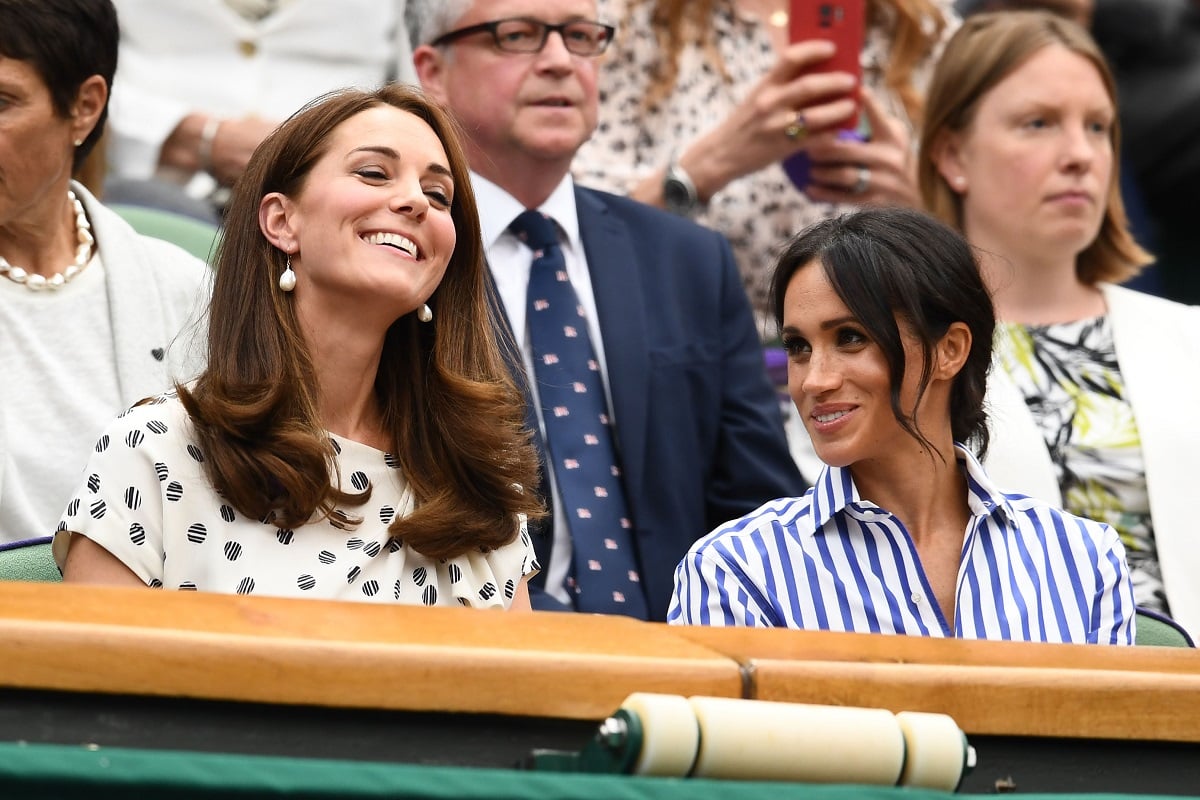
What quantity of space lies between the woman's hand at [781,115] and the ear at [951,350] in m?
1.10

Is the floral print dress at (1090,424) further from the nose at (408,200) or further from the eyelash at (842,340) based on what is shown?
the nose at (408,200)

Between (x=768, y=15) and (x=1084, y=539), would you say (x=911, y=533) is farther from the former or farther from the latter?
(x=768, y=15)

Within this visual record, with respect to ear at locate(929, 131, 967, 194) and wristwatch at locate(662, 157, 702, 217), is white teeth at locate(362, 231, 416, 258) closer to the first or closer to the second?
wristwatch at locate(662, 157, 702, 217)

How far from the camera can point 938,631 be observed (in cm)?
194

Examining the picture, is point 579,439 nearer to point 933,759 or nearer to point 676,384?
point 676,384

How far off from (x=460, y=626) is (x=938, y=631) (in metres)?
0.82

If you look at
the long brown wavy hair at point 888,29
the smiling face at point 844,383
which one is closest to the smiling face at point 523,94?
the long brown wavy hair at point 888,29

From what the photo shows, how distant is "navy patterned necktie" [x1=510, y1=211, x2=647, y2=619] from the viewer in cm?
245

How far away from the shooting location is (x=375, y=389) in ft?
6.93

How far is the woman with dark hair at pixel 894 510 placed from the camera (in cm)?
195

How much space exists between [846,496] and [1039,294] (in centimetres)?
110

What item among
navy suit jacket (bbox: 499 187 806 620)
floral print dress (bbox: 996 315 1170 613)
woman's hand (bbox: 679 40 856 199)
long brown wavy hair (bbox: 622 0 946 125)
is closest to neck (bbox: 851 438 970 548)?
navy suit jacket (bbox: 499 187 806 620)

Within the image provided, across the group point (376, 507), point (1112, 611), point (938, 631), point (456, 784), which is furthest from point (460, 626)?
point (1112, 611)

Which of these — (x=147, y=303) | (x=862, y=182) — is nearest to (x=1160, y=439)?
(x=862, y=182)
